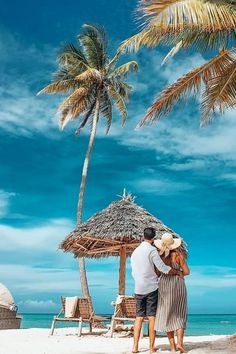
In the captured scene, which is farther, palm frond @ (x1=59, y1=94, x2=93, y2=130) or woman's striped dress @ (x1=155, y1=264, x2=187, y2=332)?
palm frond @ (x1=59, y1=94, x2=93, y2=130)

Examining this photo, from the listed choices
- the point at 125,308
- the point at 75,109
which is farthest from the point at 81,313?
the point at 75,109

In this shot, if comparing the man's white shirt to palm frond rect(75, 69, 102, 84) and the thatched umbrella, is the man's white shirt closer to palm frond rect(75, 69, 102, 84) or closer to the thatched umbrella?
the thatched umbrella

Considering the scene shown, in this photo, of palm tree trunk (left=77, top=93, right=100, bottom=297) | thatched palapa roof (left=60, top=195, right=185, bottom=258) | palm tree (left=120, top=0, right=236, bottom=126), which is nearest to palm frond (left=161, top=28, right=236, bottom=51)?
palm tree (left=120, top=0, right=236, bottom=126)

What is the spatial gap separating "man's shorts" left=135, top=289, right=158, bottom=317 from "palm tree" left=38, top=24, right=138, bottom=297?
17.0 m

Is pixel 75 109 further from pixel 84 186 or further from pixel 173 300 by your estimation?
pixel 173 300

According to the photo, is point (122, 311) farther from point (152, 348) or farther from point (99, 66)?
point (99, 66)

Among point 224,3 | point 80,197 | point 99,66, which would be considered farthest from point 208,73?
point 99,66

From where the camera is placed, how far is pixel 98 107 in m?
24.5

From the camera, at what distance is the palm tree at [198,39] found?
376 inches

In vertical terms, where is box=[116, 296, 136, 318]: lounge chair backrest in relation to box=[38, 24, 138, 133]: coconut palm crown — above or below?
below

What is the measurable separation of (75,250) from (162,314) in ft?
24.2

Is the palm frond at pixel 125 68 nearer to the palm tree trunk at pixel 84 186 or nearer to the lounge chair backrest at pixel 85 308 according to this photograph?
the palm tree trunk at pixel 84 186

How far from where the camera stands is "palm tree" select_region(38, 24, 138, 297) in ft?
80.1

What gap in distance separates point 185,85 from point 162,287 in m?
4.79
